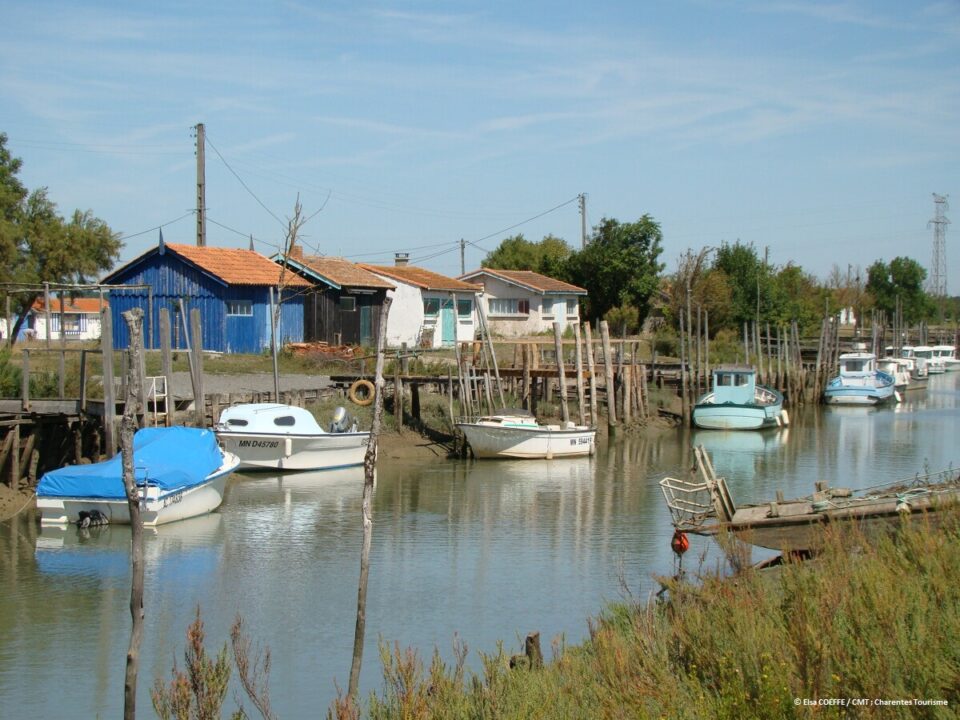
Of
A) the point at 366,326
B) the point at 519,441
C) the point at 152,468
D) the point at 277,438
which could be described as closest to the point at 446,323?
the point at 366,326

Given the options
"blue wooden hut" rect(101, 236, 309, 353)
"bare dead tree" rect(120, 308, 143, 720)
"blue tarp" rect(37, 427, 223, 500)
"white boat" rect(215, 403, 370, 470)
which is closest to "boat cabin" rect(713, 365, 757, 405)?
"blue wooden hut" rect(101, 236, 309, 353)

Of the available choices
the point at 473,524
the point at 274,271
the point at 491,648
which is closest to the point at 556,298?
the point at 274,271

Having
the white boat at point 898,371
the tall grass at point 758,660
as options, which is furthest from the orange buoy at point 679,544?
the white boat at point 898,371

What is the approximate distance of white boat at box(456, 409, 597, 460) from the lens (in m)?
28.8

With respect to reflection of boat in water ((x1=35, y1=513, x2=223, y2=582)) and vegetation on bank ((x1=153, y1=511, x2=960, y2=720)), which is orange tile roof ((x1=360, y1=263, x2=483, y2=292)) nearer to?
reflection of boat in water ((x1=35, y1=513, x2=223, y2=582))

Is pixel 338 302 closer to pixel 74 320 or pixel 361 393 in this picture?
pixel 361 393

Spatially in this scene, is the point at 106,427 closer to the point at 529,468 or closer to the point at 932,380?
the point at 529,468

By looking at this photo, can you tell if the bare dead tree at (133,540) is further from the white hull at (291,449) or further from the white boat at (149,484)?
the white hull at (291,449)

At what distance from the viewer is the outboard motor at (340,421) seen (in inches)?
1056

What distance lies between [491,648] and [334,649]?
6.19 feet

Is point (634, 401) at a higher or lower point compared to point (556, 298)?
lower

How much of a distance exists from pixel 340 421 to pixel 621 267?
3528cm

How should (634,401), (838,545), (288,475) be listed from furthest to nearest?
(634,401), (288,475), (838,545)

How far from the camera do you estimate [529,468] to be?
2817 cm
